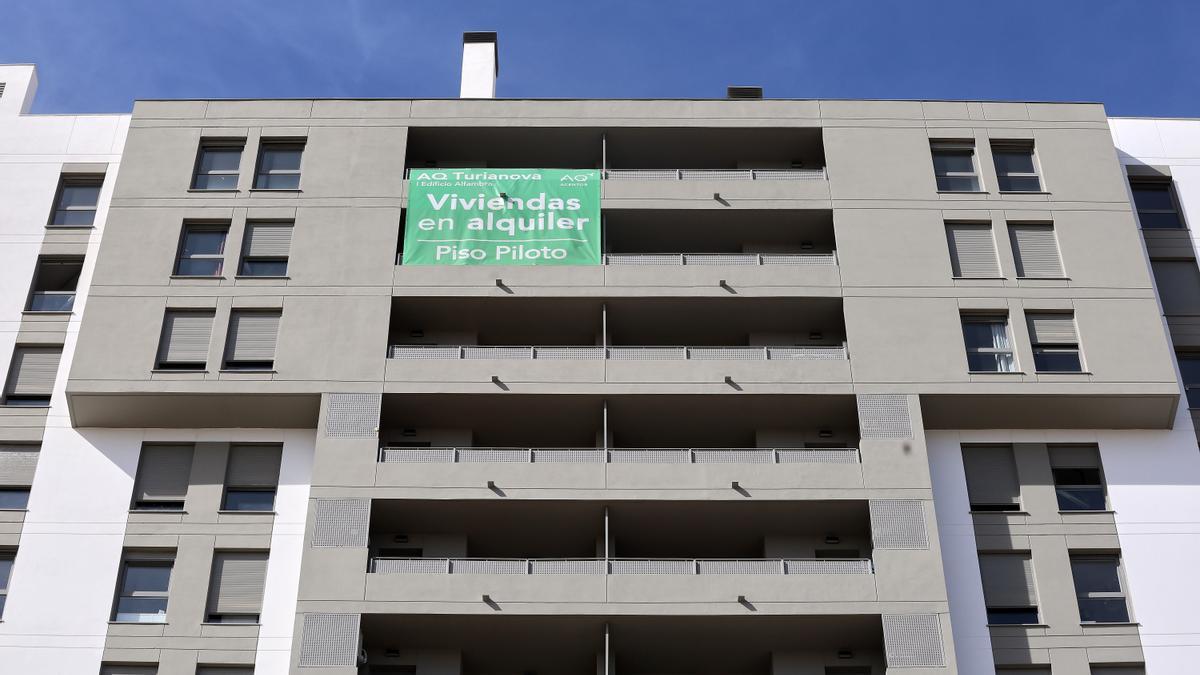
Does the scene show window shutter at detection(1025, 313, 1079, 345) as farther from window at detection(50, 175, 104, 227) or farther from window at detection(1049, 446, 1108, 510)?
window at detection(50, 175, 104, 227)

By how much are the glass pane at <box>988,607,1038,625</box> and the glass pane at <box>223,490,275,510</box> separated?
61.2 feet

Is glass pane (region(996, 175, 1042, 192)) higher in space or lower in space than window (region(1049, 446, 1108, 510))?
higher

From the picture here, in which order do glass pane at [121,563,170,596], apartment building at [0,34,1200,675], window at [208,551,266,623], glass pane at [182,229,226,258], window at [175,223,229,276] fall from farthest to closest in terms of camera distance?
glass pane at [182,229,226,258] → window at [175,223,229,276] → glass pane at [121,563,170,596] → window at [208,551,266,623] → apartment building at [0,34,1200,675]

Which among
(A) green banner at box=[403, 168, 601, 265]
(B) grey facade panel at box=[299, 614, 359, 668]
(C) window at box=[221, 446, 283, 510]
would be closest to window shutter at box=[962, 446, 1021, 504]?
(A) green banner at box=[403, 168, 601, 265]

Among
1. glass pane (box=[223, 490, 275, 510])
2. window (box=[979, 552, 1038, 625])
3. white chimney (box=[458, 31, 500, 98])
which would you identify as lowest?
window (box=[979, 552, 1038, 625])

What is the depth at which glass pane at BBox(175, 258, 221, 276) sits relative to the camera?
35.3 meters

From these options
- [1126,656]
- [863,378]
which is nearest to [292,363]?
[863,378]

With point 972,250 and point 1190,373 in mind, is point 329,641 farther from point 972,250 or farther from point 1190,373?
point 1190,373

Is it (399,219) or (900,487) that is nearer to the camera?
(900,487)

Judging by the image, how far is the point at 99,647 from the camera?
97.5 feet

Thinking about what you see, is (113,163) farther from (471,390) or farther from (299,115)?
(471,390)

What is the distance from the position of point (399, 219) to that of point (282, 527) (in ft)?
32.4

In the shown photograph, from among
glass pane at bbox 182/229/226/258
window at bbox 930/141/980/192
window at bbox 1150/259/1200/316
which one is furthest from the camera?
window at bbox 930/141/980/192

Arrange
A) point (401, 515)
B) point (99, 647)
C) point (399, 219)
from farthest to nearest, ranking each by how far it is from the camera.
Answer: point (399, 219), point (401, 515), point (99, 647)
